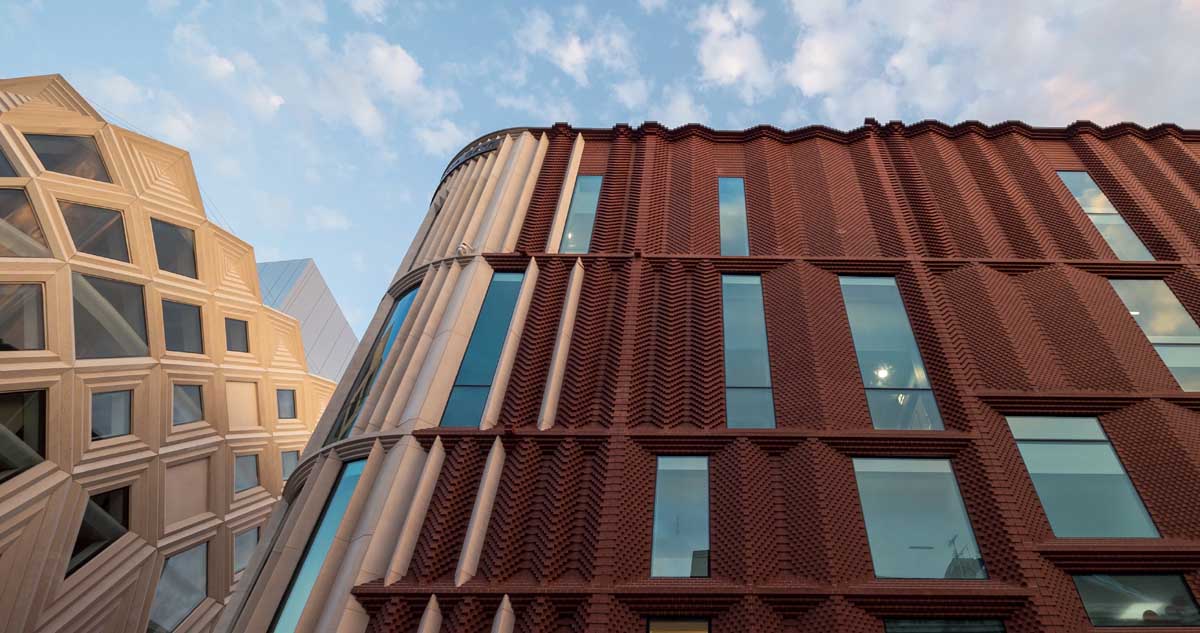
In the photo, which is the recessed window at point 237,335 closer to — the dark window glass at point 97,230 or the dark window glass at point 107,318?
the dark window glass at point 107,318

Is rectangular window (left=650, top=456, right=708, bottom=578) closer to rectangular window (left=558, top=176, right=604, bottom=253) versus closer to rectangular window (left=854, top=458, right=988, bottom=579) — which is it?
rectangular window (left=854, top=458, right=988, bottom=579)

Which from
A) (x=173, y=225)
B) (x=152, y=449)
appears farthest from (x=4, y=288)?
(x=173, y=225)

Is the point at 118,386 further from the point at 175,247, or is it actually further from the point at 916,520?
the point at 916,520

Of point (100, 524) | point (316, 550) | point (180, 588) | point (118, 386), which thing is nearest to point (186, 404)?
point (118, 386)

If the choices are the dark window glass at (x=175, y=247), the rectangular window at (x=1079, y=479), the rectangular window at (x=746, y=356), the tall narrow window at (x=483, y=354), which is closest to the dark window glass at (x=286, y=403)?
the dark window glass at (x=175, y=247)

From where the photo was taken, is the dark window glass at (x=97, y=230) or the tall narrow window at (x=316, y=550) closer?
the tall narrow window at (x=316, y=550)

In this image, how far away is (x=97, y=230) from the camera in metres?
20.2

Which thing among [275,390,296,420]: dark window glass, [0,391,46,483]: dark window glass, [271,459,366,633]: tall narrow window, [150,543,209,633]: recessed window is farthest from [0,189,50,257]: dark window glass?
[275,390,296,420]: dark window glass

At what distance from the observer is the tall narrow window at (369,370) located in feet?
50.3

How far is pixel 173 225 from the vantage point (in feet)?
78.8

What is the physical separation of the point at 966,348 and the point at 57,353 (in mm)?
23336

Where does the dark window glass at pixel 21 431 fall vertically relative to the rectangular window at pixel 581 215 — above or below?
below

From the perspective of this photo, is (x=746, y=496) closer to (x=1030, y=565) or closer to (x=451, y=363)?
(x=1030, y=565)

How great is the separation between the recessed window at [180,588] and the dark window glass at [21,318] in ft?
27.5
